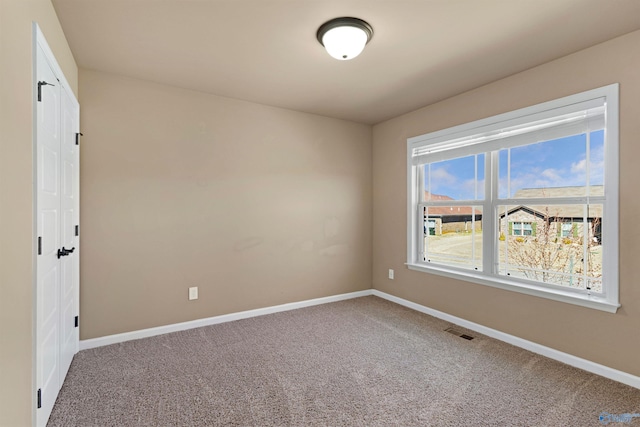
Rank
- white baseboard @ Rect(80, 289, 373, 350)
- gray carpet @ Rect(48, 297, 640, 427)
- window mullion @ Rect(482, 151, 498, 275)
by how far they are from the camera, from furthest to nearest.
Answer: window mullion @ Rect(482, 151, 498, 275)
white baseboard @ Rect(80, 289, 373, 350)
gray carpet @ Rect(48, 297, 640, 427)

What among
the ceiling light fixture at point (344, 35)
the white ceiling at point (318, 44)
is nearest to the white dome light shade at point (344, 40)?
the ceiling light fixture at point (344, 35)

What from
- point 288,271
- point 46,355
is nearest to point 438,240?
point 288,271

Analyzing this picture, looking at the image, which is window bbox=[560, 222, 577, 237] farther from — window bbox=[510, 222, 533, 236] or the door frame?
the door frame

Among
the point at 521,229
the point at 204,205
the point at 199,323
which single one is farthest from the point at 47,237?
the point at 521,229

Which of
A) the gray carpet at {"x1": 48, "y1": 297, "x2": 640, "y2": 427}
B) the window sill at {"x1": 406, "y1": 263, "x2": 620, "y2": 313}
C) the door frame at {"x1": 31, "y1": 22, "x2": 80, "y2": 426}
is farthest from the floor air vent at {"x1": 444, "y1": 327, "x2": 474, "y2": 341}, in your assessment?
the door frame at {"x1": 31, "y1": 22, "x2": 80, "y2": 426}

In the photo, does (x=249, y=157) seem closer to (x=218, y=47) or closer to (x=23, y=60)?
(x=218, y=47)

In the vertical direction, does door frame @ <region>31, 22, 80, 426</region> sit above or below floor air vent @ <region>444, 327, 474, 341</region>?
above

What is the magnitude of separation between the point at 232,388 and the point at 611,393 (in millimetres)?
2591

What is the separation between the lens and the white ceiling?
1957 mm

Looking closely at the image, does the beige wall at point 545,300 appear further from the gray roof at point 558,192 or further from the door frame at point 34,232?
the door frame at point 34,232

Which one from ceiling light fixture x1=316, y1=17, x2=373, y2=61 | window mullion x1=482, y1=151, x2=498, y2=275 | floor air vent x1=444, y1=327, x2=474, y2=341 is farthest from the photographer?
window mullion x1=482, y1=151, x2=498, y2=275

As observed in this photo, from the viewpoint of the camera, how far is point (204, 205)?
3.32 metres

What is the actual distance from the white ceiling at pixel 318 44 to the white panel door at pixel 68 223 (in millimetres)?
575

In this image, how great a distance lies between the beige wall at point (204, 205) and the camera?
2842 mm
